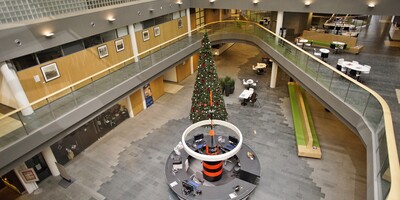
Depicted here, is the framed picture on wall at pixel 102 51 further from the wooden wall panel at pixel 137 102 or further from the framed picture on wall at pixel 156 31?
the framed picture on wall at pixel 156 31

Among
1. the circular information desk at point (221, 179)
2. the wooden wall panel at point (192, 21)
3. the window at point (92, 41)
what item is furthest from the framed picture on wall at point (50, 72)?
the wooden wall panel at point (192, 21)

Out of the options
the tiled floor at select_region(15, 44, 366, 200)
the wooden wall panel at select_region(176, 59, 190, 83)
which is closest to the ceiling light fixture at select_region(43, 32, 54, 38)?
the tiled floor at select_region(15, 44, 366, 200)

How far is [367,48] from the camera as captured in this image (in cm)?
1473

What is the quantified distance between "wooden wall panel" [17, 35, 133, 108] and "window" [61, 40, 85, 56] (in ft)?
0.50

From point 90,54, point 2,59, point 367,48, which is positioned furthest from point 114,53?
point 367,48

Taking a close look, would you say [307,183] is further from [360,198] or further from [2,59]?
[2,59]

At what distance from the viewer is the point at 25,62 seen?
9.31 metres

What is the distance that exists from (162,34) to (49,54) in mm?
8187

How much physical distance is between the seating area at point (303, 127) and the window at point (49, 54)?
11.9 meters

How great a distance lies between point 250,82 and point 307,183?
29.5ft

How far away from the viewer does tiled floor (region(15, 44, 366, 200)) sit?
32.8 ft

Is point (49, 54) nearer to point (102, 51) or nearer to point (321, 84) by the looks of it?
point (102, 51)

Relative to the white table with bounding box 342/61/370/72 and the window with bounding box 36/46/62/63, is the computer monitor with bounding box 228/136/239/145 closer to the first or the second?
the white table with bounding box 342/61/370/72

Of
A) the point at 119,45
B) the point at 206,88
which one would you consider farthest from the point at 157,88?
the point at 206,88
